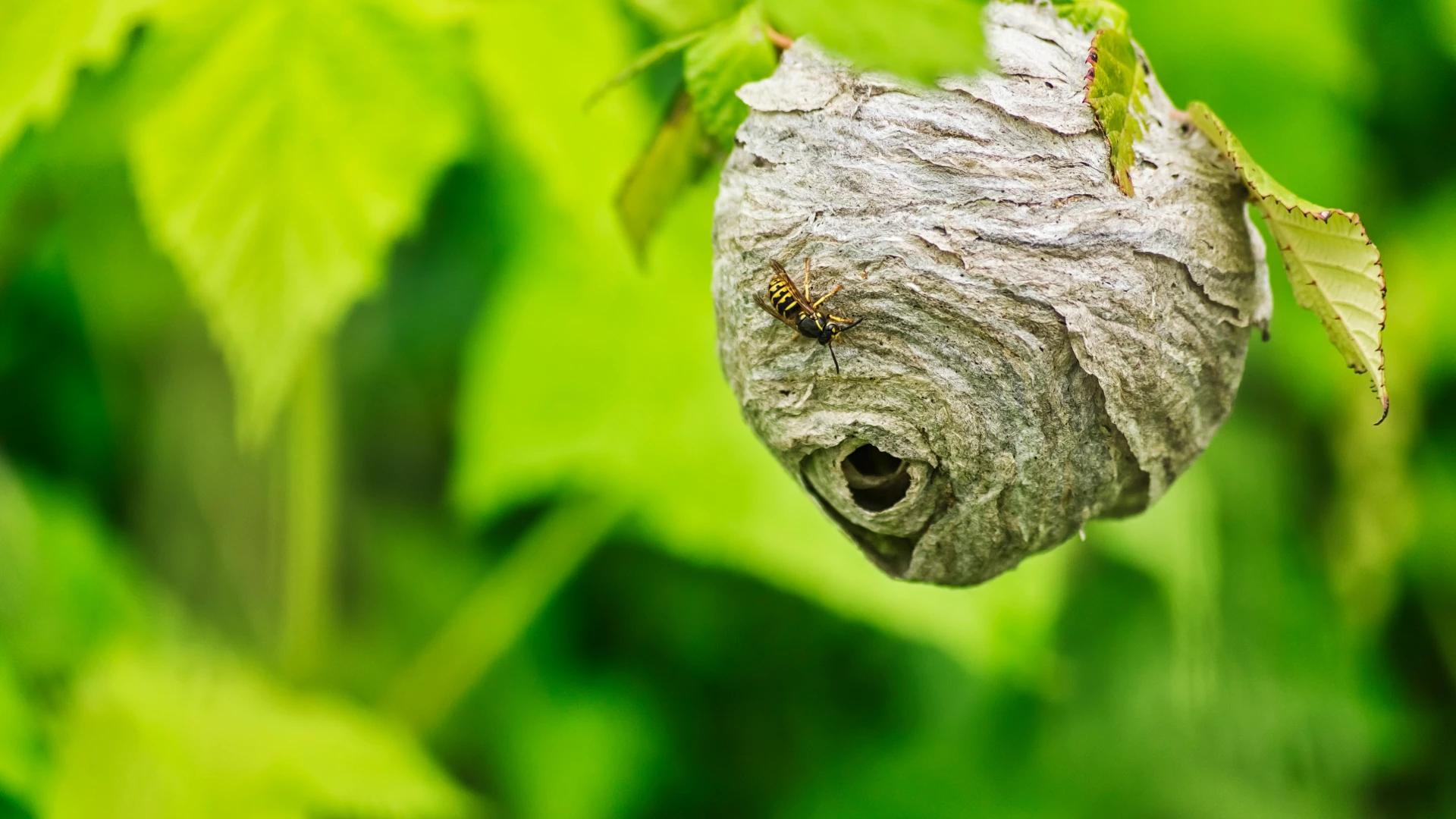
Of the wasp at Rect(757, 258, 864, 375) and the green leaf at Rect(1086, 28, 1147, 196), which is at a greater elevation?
the green leaf at Rect(1086, 28, 1147, 196)

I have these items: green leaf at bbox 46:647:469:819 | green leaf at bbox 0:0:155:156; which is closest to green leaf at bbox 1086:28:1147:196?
green leaf at bbox 0:0:155:156

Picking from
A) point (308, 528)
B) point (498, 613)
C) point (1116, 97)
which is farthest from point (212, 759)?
point (1116, 97)

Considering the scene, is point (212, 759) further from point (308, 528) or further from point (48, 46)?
point (48, 46)

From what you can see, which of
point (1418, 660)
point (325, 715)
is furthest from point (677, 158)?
point (1418, 660)

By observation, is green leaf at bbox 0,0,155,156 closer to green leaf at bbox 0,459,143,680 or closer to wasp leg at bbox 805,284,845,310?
wasp leg at bbox 805,284,845,310

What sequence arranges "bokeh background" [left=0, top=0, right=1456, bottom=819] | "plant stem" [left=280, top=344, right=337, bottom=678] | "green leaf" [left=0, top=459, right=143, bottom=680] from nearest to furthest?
"bokeh background" [left=0, top=0, right=1456, bottom=819], "green leaf" [left=0, top=459, right=143, bottom=680], "plant stem" [left=280, top=344, right=337, bottom=678]

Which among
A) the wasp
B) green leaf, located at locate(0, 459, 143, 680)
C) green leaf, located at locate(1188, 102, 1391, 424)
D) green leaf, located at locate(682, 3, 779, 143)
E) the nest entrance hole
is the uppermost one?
green leaf, located at locate(1188, 102, 1391, 424)
